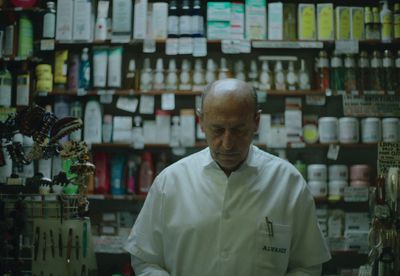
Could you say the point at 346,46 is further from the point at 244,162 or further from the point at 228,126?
the point at 228,126

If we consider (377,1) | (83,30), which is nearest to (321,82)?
(377,1)

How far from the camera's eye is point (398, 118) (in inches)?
144

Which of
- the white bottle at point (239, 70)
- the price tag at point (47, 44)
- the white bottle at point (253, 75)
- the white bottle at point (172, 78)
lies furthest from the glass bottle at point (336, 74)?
the price tag at point (47, 44)

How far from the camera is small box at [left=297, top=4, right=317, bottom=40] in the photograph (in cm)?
365

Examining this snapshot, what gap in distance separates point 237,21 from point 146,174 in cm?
140

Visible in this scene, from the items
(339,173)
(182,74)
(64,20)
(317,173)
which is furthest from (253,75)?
(64,20)

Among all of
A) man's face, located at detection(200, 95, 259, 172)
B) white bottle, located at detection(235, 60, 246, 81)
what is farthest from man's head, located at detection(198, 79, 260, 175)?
white bottle, located at detection(235, 60, 246, 81)

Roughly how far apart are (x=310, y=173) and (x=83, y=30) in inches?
81.6

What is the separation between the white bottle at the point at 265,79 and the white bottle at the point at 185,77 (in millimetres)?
558

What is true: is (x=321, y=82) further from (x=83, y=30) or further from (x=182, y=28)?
(x=83, y=30)

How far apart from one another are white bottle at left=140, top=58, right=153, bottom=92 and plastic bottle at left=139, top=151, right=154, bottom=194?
525 mm

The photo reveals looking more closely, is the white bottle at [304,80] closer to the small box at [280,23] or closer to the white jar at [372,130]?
the small box at [280,23]

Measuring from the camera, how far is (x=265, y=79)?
368 cm

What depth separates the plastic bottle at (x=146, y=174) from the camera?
3668 mm
